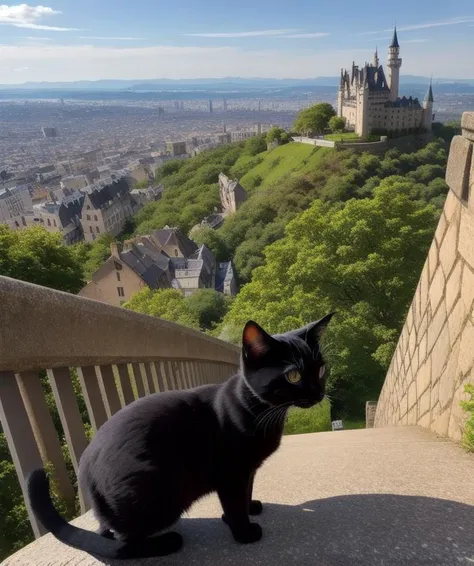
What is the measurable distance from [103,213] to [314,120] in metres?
40.6

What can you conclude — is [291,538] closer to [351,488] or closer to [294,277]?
[351,488]

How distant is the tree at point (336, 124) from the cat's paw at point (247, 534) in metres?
81.2

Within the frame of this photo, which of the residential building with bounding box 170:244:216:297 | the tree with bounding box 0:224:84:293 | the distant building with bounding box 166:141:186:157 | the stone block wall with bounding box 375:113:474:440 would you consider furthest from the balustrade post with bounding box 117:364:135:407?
the distant building with bounding box 166:141:186:157

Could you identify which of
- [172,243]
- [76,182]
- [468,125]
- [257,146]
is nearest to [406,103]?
[257,146]

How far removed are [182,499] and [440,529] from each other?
1.18 meters

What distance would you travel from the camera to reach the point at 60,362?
7.07 ft

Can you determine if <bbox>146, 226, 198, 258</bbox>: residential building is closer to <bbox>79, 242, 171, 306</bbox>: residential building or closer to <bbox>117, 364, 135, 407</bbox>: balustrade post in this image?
<bbox>79, 242, 171, 306</bbox>: residential building

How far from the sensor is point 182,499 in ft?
6.48

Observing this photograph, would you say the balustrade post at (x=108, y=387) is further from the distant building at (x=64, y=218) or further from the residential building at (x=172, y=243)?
the distant building at (x=64, y=218)

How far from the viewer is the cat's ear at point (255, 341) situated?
1.98 m

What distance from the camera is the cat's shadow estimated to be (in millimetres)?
1787

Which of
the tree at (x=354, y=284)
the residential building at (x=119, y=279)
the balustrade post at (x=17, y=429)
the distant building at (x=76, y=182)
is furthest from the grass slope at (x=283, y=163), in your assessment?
the distant building at (x=76, y=182)

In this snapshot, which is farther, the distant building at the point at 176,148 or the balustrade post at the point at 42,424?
the distant building at the point at 176,148

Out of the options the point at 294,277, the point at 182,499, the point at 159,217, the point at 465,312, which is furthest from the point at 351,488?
the point at 159,217
